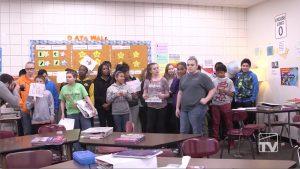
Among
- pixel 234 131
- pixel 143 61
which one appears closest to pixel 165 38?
pixel 143 61

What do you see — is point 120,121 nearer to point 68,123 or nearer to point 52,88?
point 68,123

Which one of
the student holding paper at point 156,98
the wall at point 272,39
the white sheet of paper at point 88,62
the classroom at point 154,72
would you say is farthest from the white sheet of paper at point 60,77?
the wall at point 272,39

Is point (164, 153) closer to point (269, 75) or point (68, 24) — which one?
point (68, 24)

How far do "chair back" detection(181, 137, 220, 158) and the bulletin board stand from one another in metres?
4.15

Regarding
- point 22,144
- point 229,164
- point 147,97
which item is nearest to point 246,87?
point 147,97

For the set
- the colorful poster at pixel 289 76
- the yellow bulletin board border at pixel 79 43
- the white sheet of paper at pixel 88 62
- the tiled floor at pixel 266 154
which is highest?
the yellow bulletin board border at pixel 79 43

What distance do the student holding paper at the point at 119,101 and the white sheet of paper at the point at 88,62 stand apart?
1.59 m

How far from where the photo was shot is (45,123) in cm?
524

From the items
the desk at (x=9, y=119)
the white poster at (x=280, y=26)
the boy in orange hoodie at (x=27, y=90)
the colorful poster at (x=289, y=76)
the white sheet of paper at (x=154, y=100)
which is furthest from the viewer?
the white poster at (x=280, y=26)

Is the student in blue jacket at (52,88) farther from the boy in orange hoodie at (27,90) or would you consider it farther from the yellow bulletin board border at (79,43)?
the yellow bulletin board border at (79,43)

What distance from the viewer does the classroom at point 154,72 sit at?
525 cm

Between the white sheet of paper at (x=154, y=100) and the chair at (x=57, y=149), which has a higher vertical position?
the white sheet of paper at (x=154, y=100)

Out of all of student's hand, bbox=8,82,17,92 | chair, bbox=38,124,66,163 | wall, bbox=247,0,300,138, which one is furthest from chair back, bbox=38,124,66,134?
wall, bbox=247,0,300,138

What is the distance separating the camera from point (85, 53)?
7.11 m
